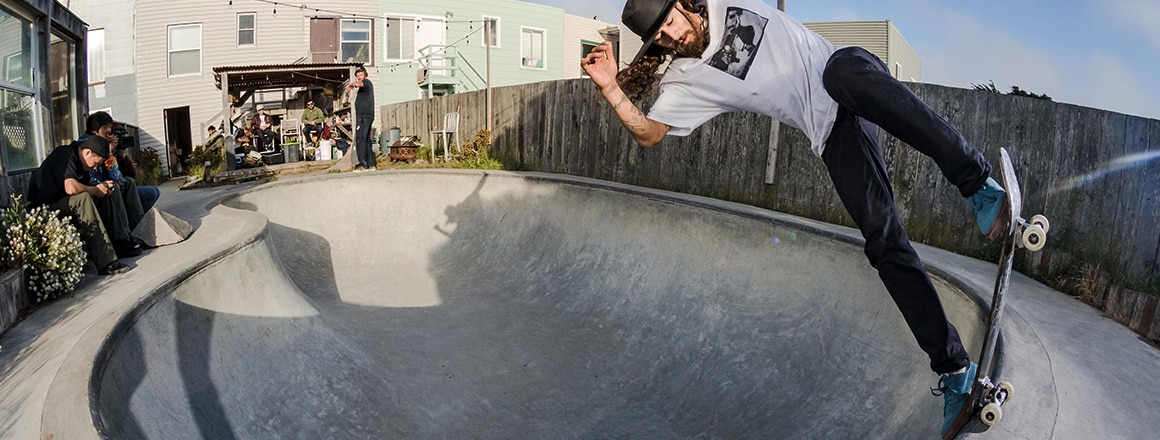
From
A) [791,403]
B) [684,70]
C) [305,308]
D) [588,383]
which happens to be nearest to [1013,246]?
[684,70]

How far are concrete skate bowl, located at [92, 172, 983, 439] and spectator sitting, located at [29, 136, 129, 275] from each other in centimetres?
93

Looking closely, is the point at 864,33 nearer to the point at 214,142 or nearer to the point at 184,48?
the point at 214,142

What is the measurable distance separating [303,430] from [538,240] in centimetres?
Result: 464

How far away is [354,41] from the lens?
72.8ft

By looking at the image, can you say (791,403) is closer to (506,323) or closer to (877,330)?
(877,330)

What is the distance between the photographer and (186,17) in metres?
21.2

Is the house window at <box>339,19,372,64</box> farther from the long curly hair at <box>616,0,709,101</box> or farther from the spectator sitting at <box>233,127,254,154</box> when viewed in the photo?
the long curly hair at <box>616,0,709,101</box>

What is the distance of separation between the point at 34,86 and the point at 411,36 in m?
16.5

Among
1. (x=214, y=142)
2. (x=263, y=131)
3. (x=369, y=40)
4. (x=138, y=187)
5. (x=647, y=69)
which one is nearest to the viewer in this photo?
(x=647, y=69)

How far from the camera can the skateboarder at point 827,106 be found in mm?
2426

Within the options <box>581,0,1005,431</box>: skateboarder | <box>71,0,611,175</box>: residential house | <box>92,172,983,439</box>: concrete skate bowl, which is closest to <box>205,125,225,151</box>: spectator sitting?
<box>71,0,611,175</box>: residential house

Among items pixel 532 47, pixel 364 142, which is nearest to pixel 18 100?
pixel 364 142

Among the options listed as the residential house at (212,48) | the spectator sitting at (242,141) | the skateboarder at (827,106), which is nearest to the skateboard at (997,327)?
the skateboarder at (827,106)

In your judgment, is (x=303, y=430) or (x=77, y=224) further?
(x=77, y=224)
